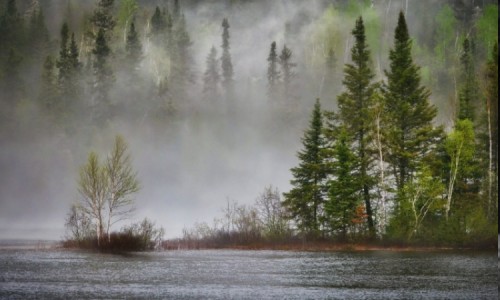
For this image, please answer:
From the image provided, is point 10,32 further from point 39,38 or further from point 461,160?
point 461,160

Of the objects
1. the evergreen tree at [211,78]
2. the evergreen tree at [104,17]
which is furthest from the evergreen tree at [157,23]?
the evergreen tree at [211,78]

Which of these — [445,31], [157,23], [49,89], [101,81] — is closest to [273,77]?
[157,23]

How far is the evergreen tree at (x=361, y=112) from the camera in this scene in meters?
50.3

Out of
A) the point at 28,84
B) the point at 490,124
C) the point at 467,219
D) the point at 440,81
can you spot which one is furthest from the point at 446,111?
the point at 28,84

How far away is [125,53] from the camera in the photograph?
8906cm

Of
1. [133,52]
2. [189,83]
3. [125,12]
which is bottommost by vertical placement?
[189,83]

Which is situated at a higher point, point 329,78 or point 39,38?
point 39,38

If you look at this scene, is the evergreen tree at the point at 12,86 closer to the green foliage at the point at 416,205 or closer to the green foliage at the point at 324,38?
the green foliage at the point at 324,38

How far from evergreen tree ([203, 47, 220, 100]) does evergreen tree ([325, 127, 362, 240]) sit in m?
44.9

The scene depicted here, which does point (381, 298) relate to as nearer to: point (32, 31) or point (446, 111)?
point (446, 111)

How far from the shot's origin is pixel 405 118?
51719 mm

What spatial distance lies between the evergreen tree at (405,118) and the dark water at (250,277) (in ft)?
51.1

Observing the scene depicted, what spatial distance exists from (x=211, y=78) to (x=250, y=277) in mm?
68197

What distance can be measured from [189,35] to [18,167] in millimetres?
29805
